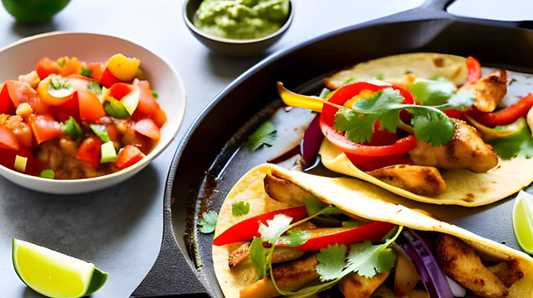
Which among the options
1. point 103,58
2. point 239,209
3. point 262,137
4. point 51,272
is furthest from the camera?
point 103,58

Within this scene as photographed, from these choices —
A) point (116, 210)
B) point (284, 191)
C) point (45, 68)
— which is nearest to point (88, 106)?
point (45, 68)

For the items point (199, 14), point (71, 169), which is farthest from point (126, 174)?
point (199, 14)

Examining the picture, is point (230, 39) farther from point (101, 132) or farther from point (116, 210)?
point (116, 210)

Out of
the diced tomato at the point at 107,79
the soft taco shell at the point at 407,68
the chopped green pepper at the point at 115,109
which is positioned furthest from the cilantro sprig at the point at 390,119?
the diced tomato at the point at 107,79

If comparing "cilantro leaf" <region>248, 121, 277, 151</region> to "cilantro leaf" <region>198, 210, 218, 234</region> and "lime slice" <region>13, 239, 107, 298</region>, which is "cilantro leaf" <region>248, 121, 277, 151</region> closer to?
"cilantro leaf" <region>198, 210, 218, 234</region>

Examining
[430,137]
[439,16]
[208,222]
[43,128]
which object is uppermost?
[439,16]

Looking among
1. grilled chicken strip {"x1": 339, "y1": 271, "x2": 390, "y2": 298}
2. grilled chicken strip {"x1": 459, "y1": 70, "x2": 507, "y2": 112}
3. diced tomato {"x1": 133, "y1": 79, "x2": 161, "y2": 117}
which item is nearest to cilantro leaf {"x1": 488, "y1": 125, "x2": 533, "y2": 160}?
grilled chicken strip {"x1": 459, "y1": 70, "x2": 507, "y2": 112}

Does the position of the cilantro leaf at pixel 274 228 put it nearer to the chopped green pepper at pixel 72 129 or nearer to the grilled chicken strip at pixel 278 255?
the grilled chicken strip at pixel 278 255

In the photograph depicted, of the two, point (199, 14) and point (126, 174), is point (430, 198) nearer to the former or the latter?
point (126, 174)
